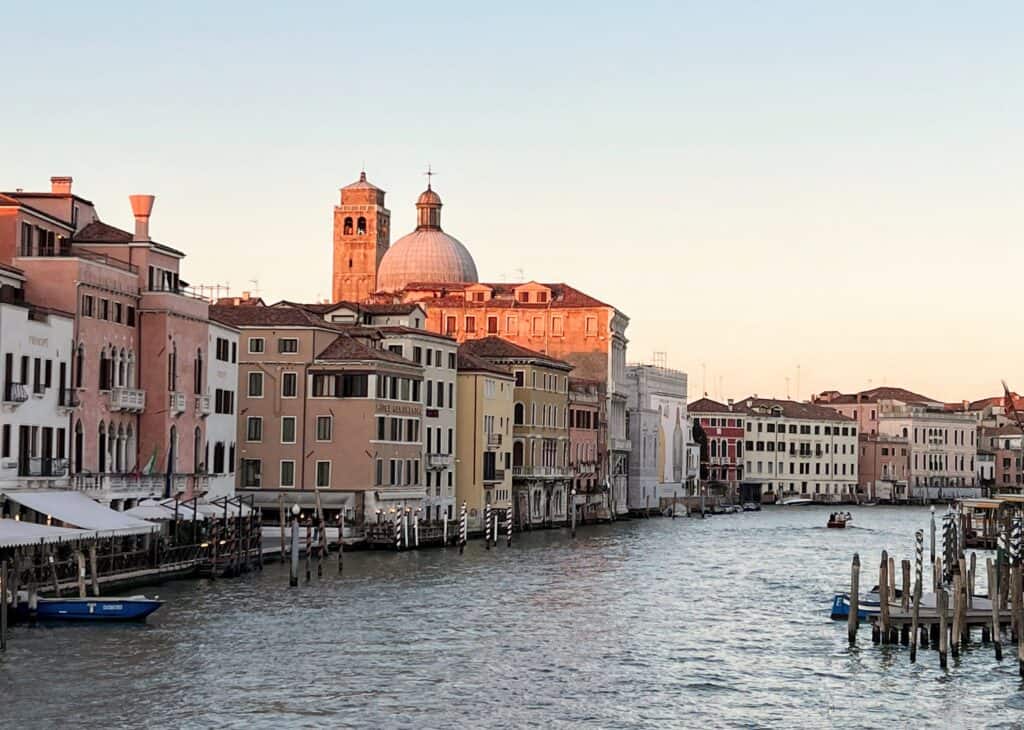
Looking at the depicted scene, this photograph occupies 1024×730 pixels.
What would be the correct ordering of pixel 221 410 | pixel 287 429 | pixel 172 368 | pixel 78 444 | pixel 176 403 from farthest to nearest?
pixel 287 429 < pixel 221 410 < pixel 172 368 < pixel 176 403 < pixel 78 444

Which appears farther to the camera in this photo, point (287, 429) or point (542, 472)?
point (542, 472)

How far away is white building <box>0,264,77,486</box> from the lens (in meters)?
37.3

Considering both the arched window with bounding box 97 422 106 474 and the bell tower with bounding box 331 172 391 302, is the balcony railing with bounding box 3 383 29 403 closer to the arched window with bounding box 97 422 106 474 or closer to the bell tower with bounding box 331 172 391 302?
the arched window with bounding box 97 422 106 474

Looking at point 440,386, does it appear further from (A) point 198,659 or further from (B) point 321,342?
(A) point 198,659

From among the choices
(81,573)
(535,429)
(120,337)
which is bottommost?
(81,573)

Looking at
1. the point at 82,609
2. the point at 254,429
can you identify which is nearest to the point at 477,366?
the point at 254,429

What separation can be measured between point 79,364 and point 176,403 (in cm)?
513

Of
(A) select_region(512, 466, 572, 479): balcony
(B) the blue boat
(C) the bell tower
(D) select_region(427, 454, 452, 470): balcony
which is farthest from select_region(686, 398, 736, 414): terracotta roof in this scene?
(B) the blue boat

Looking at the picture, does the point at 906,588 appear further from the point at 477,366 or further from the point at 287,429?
the point at 477,366

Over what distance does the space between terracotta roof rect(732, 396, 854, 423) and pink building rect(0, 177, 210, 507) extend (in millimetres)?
83625

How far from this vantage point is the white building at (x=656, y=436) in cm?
9744

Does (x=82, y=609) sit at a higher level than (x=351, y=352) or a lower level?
lower

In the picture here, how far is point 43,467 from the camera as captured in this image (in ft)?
128

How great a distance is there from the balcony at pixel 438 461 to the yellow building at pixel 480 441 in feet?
6.74
